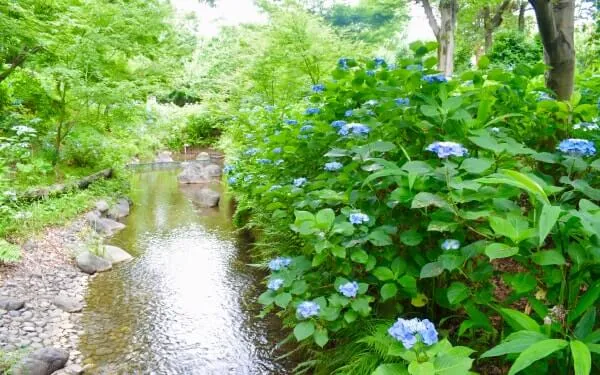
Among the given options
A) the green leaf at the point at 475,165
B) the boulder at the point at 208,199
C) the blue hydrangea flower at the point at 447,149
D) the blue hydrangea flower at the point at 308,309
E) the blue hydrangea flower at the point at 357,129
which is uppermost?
the blue hydrangea flower at the point at 357,129

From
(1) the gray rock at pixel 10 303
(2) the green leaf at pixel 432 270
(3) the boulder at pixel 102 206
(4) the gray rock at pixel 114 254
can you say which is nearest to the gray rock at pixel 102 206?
(3) the boulder at pixel 102 206

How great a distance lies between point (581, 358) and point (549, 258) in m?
0.29

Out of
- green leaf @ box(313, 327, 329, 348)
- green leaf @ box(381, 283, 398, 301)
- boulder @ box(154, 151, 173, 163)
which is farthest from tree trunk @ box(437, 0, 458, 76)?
boulder @ box(154, 151, 173, 163)

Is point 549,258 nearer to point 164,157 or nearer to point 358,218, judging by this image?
point 358,218

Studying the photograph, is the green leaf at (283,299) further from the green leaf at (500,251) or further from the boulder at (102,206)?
the boulder at (102,206)

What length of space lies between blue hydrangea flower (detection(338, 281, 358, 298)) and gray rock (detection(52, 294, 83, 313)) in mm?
2907

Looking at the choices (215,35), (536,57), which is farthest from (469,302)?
(215,35)

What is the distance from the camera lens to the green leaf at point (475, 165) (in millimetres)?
1422

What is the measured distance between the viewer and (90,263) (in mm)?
4438

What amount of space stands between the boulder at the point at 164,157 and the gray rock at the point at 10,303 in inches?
414

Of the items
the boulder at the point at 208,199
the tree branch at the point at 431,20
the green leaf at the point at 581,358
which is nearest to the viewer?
the green leaf at the point at 581,358

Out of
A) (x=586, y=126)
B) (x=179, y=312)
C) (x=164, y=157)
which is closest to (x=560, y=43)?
(x=586, y=126)

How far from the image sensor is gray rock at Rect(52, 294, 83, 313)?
357 centimetres

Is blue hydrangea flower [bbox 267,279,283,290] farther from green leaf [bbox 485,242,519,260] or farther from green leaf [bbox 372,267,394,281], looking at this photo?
green leaf [bbox 485,242,519,260]
